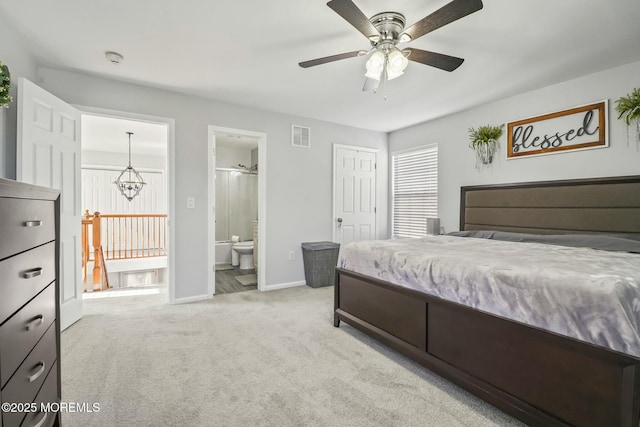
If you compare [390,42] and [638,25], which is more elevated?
[638,25]

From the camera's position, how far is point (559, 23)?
88.4 inches

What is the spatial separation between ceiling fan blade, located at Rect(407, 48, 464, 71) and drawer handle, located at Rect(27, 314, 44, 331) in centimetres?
254

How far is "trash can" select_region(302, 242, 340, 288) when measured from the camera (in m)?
4.46

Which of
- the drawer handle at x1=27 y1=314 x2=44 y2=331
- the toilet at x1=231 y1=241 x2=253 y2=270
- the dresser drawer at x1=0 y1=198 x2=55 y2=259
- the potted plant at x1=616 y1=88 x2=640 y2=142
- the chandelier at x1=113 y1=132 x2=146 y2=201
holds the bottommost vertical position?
the toilet at x1=231 y1=241 x2=253 y2=270

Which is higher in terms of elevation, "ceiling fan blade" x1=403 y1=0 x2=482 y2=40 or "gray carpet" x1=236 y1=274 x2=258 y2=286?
"ceiling fan blade" x1=403 y1=0 x2=482 y2=40

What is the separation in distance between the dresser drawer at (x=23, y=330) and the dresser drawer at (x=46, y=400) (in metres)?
0.23

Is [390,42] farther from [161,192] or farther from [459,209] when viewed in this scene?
[161,192]

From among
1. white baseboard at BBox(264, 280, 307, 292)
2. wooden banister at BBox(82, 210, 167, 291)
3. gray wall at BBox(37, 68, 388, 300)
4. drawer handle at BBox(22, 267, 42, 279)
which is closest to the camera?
drawer handle at BBox(22, 267, 42, 279)

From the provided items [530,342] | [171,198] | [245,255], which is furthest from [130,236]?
[530,342]

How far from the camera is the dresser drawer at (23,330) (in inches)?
36.2

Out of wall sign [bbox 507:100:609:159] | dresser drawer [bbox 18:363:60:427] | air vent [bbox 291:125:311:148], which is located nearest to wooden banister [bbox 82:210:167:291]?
air vent [bbox 291:125:311:148]

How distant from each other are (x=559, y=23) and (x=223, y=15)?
249 cm

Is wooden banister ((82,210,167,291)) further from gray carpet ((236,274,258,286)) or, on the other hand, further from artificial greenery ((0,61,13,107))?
artificial greenery ((0,61,13,107))

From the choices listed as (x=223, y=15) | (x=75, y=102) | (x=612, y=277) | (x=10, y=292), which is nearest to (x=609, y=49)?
(x=612, y=277)
